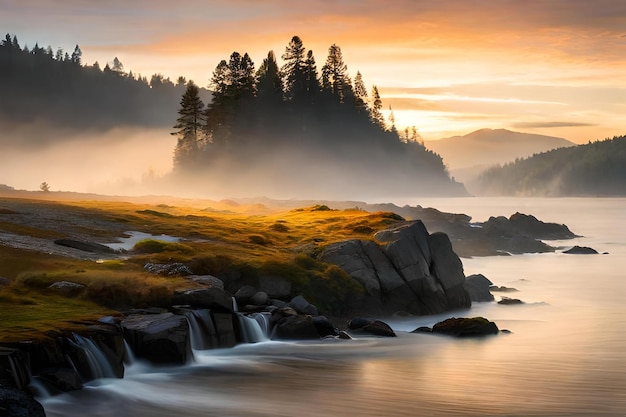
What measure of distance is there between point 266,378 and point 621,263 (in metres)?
68.9

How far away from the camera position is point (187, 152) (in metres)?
172

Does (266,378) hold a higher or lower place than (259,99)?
lower

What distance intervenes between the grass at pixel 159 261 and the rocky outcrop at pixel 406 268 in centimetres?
144

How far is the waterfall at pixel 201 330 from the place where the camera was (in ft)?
106

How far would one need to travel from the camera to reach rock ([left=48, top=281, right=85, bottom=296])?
33375mm

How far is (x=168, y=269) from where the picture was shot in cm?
3922

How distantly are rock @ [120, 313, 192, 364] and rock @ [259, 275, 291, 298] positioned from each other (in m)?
11.6

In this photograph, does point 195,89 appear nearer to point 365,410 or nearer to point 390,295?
point 390,295

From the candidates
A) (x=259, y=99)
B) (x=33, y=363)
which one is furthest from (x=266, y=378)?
(x=259, y=99)

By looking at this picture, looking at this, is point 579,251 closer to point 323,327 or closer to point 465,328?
point 465,328

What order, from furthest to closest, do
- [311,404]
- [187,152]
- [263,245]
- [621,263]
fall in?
[187,152]
[621,263]
[263,245]
[311,404]

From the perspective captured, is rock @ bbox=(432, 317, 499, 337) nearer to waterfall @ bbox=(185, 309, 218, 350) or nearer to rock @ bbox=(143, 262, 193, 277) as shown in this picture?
waterfall @ bbox=(185, 309, 218, 350)

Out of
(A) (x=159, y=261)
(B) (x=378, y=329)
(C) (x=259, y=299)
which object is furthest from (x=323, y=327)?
(A) (x=159, y=261)

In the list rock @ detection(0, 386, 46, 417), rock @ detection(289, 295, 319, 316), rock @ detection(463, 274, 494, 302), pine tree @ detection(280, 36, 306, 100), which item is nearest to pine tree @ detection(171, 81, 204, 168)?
pine tree @ detection(280, 36, 306, 100)
